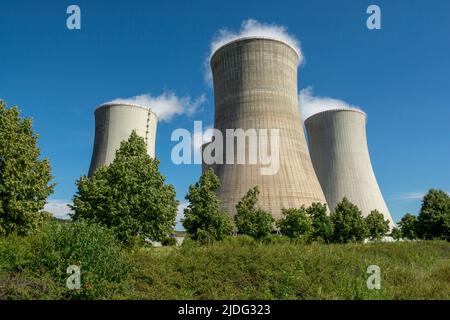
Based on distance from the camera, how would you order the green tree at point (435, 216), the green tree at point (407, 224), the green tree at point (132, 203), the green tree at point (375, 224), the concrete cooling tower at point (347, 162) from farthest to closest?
the green tree at point (407, 224), the concrete cooling tower at point (347, 162), the green tree at point (375, 224), the green tree at point (435, 216), the green tree at point (132, 203)

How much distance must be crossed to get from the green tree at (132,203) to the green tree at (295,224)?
342 inches

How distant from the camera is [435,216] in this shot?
2575cm

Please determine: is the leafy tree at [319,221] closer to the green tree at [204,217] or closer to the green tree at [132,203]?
the green tree at [204,217]

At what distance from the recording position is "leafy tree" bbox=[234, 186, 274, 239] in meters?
20.3

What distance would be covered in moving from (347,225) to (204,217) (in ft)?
35.3

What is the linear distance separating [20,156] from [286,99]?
52.6 feet

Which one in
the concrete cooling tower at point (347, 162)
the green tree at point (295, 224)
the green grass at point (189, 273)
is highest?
the concrete cooling tower at point (347, 162)

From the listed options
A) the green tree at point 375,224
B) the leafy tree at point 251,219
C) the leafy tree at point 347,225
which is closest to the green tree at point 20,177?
the leafy tree at point 251,219

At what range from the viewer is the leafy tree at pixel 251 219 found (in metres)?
20.3

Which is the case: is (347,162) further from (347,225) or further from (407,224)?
(407,224)

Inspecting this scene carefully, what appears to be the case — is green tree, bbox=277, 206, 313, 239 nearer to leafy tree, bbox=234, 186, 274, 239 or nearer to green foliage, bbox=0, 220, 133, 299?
leafy tree, bbox=234, 186, 274, 239

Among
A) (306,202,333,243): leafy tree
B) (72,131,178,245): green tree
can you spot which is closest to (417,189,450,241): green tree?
(306,202,333,243): leafy tree
